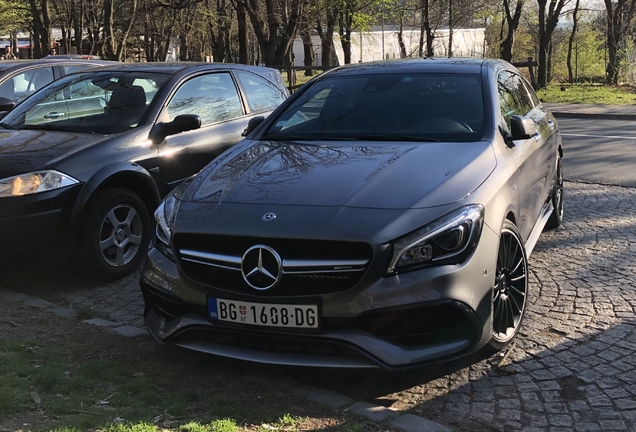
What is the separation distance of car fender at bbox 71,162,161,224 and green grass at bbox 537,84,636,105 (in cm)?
1956

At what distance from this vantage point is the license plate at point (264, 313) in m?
3.25

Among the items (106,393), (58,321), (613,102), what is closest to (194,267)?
(106,393)

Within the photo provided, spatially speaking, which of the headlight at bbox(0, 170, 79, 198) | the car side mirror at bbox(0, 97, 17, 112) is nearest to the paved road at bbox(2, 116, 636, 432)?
the headlight at bbox(0, 170, 79, 198)

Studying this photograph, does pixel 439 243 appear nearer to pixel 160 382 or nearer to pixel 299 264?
pixel 299 264

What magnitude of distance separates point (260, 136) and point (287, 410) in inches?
88.7

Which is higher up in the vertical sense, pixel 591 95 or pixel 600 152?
pixel 591 95

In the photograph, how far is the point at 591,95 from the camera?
24.8 m

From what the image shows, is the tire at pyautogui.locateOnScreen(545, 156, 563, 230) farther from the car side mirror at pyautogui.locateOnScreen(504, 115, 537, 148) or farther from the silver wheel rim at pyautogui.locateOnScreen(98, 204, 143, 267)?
the silver wheel rim at pyautogui.locateOnScreen(98, 204, 143, 267)

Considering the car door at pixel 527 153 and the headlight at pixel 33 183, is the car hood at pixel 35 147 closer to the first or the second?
the headlight at pixel 33 183

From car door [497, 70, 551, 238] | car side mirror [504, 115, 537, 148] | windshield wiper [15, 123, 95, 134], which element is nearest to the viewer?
car side mirror [504, 115, 537, 148]

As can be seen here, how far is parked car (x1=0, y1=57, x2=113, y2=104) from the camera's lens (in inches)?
341

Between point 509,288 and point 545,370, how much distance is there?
1.59 ft

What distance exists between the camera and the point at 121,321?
463cm

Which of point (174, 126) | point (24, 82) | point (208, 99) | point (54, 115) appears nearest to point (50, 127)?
point (54, 115)
